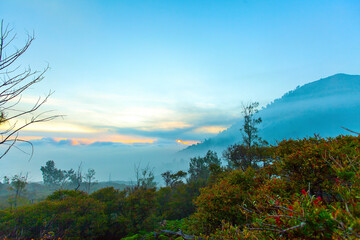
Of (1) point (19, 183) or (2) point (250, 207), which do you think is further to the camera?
(1) point (19, 183)

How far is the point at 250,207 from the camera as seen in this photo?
7672 mm

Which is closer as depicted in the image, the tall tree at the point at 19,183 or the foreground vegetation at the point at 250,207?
the foreground vegetation at the point at 250,207

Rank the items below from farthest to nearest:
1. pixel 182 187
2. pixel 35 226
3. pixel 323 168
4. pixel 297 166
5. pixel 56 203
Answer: pixel 182 187
pixel 56 203
pixel 35 226
pixel 297 166
pixel 323 168

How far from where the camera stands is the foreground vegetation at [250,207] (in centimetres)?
236

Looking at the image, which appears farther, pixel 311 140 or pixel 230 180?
pixel 230 180

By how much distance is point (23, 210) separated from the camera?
12523 millimetres

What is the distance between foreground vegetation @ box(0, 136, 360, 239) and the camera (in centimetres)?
236

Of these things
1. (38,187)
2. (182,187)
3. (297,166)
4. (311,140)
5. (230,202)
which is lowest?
(38,187)

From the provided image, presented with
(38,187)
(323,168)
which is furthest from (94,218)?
(38,187)

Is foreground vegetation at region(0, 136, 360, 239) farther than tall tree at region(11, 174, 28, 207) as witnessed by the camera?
No

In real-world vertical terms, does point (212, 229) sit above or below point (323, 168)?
below

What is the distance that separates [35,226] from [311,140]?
19135mm

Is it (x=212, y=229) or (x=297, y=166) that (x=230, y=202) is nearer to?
(x=212, y=229)

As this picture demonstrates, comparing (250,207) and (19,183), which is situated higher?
(250,207)
